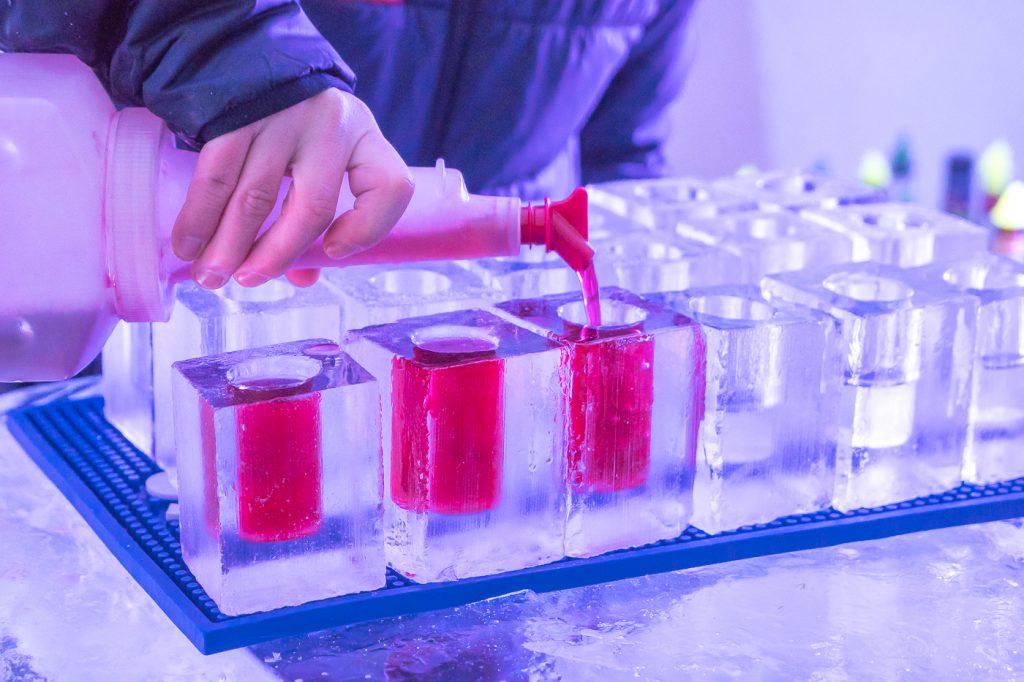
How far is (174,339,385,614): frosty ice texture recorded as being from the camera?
0.76 metres

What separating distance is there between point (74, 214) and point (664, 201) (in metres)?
0.75

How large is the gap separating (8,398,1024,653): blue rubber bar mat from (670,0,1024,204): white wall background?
2130 millimetres

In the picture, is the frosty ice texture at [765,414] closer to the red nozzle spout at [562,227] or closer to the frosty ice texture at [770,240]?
the red nozzle spout at [562,227]

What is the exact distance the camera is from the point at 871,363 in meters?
0.95

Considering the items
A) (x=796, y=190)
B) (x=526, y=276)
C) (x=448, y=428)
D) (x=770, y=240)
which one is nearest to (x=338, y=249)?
(x=448, y=428)

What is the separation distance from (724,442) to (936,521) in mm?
189

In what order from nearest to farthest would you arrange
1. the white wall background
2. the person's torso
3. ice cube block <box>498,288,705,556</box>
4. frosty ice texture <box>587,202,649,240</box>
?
ice cube block <box>498,288,705,556</box>
frosty ice texture <box>587,202,649,240</box>
the person's torso
the white wall background

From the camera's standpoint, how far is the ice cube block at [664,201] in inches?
52.0

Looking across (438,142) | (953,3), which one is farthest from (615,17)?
(953,3)

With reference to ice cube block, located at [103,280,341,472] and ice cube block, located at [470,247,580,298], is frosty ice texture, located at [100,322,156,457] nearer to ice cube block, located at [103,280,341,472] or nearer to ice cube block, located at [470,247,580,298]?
ice cube block, located at [103,280,341,472]

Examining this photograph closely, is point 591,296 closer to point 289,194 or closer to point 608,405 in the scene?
point 608,405

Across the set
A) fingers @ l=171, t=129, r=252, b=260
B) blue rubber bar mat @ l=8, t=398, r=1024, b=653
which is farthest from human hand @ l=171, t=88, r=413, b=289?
blue rubber bar mat @ l=8, t=398, r=1024, b=653

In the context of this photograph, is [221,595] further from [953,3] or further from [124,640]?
[953,3]

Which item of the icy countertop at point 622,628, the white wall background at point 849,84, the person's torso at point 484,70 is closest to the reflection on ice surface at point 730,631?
the icy countertop at point 622,628
